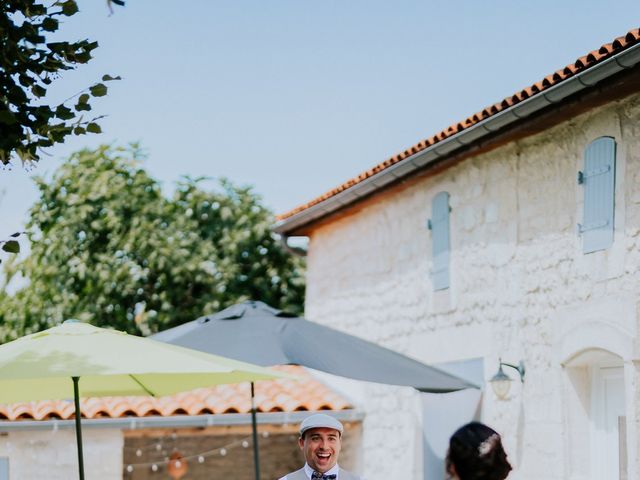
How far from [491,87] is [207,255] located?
6.92 meters

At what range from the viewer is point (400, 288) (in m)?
12.4

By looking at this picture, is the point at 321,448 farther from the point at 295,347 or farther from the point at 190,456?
the point at 190,456

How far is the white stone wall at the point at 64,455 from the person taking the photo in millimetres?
11938

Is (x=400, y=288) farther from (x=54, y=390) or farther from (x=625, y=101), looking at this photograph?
(x=54, y=390)

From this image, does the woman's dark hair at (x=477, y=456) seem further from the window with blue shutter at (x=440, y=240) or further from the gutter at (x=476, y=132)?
the window with blue shutter at (x=440, y=240)

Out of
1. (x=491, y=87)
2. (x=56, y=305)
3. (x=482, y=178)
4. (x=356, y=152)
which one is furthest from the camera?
(x=356, y=152)

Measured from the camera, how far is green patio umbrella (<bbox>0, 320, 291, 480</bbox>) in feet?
19.0

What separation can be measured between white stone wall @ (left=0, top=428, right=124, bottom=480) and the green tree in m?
9.95

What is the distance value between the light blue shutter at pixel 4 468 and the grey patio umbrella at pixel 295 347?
168 inches

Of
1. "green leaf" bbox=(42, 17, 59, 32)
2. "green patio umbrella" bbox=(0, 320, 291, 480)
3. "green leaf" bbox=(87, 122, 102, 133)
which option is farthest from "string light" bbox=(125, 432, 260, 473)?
"green leaf" bbox=(42, 17, 59, 32)

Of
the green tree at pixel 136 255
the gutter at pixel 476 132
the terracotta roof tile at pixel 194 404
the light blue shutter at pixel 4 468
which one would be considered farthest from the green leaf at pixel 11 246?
the green tree at pixel 136 255

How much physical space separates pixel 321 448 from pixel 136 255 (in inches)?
685

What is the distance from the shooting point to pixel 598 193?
8.90 meters

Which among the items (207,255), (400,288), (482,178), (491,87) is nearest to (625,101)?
(482,178)
